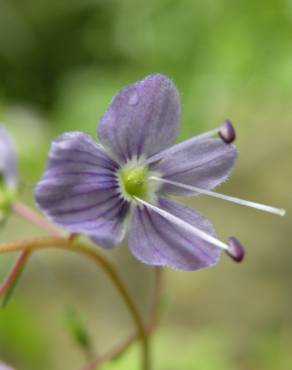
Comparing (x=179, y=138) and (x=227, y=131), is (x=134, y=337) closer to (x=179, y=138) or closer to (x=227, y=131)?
(x=227, y=131)

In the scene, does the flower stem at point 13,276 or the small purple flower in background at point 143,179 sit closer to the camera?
the small purple flower in background at point 143,179

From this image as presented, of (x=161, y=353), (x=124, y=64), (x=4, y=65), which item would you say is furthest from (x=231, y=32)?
(x=161, y=353)

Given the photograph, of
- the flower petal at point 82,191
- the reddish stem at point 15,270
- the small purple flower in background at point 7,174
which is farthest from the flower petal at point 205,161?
the small purple flower in background at point 7,174

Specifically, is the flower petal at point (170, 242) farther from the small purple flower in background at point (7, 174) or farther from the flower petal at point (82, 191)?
the small purple flower in background at point (7, 174)

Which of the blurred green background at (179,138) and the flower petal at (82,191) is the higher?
the flower petal at (82,191)

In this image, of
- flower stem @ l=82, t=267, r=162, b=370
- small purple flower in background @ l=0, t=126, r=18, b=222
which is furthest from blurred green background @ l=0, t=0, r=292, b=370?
small purple flower in background @ l=0, t=126, r=18, b=222

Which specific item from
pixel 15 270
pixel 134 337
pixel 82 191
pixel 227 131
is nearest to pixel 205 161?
pixel 227 131

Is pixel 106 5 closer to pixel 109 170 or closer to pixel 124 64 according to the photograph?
pixel 124 64

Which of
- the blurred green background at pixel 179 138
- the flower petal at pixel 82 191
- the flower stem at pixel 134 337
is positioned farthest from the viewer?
the blurred green background at pixel 179 138
